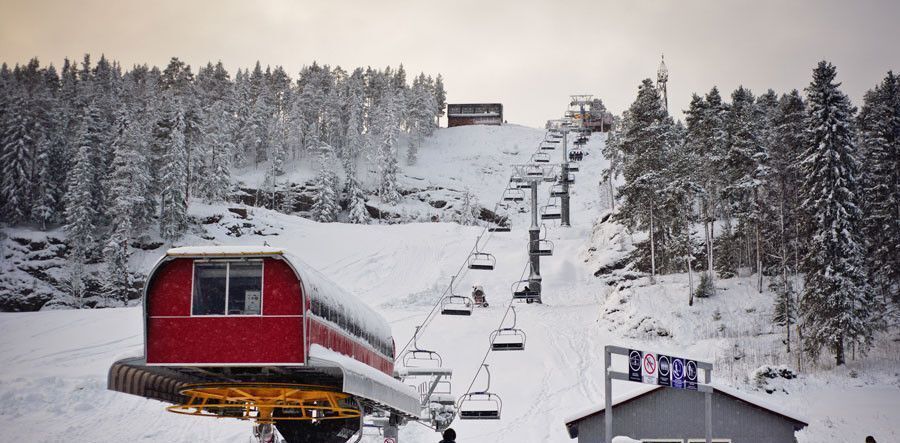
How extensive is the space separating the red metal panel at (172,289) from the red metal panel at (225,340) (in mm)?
205

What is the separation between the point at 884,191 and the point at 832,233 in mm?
10710

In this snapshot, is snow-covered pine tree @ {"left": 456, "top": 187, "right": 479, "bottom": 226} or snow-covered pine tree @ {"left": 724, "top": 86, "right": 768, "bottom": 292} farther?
snow-covered pine tree @ {"left": 456, "top": 187, "right": 479, "bottom": 226}

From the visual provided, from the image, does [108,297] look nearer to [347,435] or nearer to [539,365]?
[539,365]

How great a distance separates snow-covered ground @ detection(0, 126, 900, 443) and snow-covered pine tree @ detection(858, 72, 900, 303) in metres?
5.56

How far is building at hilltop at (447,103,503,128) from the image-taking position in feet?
527

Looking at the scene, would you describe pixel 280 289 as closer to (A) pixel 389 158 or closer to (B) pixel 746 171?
(B) pixel 746 171

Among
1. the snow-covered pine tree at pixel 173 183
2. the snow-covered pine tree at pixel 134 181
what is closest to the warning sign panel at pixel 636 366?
Answer: the snow-covered pine tree at pixel 134 181

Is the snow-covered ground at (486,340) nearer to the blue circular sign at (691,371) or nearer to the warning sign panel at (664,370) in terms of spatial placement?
the blue circular sign at (691,371)

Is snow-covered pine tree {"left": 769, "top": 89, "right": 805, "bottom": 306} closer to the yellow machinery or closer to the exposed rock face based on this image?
the yellow machinery

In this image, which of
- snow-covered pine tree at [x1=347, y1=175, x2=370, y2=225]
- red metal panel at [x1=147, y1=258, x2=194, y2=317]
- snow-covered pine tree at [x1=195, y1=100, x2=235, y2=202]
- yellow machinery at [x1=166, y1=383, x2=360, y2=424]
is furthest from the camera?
snow-covered pine tree at [x1=347, y1=175, x2=370, y2=225]

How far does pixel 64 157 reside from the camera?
251 feet

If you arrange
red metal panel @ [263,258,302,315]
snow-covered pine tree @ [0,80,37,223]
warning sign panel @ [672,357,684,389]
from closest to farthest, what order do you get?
red metal panel @ [263,258,302,315] → warning sign panel @ [672,357,684,389] → snow-covered pine tree @ [0,80,37,223]

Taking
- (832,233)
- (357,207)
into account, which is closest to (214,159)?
(357,207)

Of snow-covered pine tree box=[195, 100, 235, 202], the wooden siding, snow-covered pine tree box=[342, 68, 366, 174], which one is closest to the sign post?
the wooden siding
